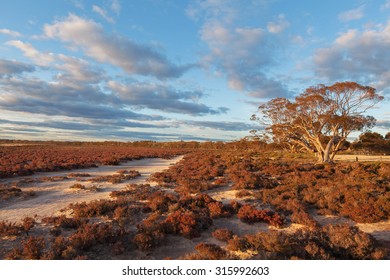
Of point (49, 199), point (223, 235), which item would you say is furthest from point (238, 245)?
point (49, 199)

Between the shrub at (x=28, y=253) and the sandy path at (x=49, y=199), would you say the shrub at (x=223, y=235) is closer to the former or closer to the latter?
the shrub at (x=28, y=253)

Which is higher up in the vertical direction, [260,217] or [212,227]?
[260,217]

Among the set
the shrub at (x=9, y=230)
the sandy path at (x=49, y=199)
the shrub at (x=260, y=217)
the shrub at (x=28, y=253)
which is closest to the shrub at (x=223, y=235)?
the shrub at (x=260, y=217)

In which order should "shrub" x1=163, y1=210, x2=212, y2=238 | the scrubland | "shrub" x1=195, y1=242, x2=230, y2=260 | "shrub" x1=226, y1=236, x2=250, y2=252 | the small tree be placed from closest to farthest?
"shrub" x1=195, y1=242, x2=230, y2=260 → the scrubland → "shrub" x1=226, y1=236, x2=250, y2=252 → "shrub" x1=163, y1=210, x2=212, y2=238 → the small tree

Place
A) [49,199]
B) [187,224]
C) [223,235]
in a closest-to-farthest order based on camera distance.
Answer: [223,235] < [187,224] < [49,199]

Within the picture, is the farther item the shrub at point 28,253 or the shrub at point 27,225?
the shrub at point 27,225

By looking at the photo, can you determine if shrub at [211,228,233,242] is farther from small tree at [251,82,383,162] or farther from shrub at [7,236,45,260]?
small tree at [251,82,383,162]

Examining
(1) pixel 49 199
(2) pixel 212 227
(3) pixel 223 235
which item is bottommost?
(1) pixel 49 199

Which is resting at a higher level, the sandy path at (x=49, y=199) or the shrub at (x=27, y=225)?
the shrub at (x=27, y=225)

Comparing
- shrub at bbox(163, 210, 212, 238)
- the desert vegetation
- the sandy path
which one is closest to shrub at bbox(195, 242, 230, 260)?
the desert vegetation

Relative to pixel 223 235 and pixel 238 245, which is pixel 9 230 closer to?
pixel 223 235

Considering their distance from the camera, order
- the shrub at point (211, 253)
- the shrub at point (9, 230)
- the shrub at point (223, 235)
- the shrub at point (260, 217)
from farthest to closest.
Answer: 1. the shrub at point (260, 217)
2. the shrub at point (9, 230)
3. the shrub at point (223, 235)
4. the shrub at point (211, 253)

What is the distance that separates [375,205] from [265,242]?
6.50 meters
